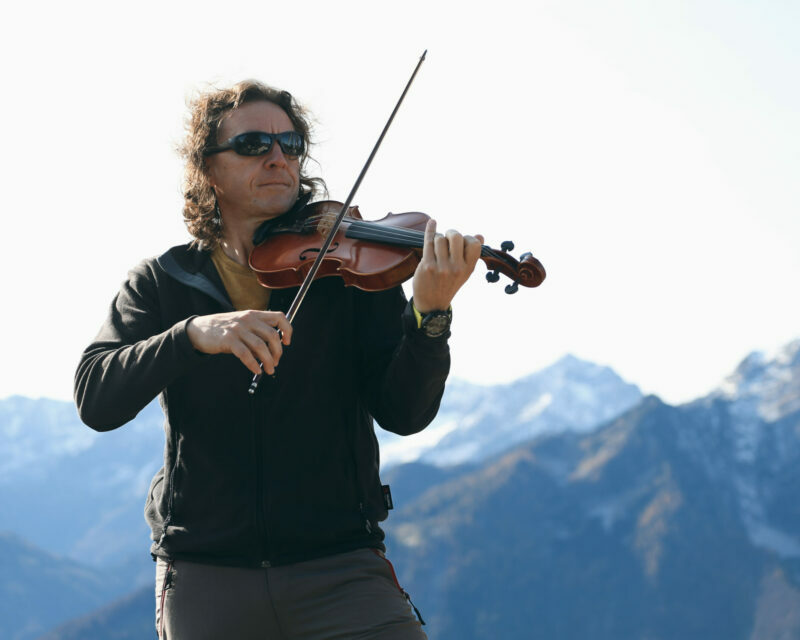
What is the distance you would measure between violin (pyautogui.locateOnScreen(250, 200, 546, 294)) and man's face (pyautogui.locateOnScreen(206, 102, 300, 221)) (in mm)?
109

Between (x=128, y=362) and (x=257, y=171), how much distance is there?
3.75ft

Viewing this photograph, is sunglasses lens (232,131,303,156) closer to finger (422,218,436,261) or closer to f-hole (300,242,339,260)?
f-hole (300,242,339,260)

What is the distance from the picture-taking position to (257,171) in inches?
167

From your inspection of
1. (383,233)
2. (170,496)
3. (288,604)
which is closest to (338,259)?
(383,233)

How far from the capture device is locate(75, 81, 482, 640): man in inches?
139

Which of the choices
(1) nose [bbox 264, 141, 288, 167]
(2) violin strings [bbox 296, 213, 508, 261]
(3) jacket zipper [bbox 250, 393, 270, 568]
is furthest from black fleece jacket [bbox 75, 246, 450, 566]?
(1) nose [bbox 264, 141, 288, 167]

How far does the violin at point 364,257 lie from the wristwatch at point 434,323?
0.44 m

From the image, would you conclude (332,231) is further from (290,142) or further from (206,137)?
(206,137)

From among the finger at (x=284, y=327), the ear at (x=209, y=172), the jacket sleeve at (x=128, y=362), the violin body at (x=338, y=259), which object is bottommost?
→ the finger at (x=284, y=327)

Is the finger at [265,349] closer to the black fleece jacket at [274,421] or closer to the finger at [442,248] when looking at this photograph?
the black fleece jacket at [274,421]

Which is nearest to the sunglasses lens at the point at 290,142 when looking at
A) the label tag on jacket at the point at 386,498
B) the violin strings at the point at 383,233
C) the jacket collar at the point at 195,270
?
the violin strings at the point at 383,233

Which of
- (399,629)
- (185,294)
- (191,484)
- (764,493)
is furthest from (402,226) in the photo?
(764,493)

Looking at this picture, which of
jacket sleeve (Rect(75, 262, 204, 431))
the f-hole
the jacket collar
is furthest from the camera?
the f-hole

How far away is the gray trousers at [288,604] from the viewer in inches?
140
